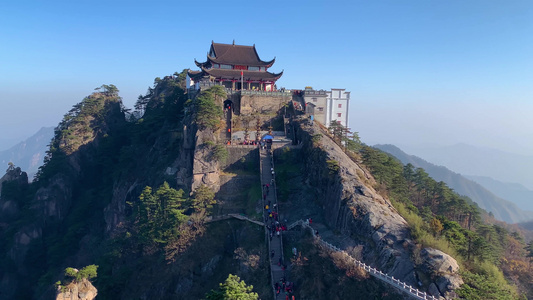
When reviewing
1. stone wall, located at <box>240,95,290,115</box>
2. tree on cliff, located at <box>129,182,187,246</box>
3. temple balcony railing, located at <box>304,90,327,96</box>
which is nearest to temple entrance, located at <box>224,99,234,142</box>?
stone wall, located at <box>240,95,290,115</box>

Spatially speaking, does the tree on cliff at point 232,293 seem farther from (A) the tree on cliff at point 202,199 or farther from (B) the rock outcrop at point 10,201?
(B) the rock outcrop at point 10,201

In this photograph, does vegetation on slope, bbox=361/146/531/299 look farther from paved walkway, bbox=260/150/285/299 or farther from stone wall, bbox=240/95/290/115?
stone wall, bbox=240/95/290/115

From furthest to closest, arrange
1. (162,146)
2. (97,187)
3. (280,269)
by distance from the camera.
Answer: (97,187) < (162,146) < (280,269)

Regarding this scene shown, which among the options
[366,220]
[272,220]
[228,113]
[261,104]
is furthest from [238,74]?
[366,220]

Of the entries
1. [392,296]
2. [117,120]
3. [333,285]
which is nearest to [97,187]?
[117,120]

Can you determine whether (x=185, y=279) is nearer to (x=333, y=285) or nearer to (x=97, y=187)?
(x=333, y=285)
